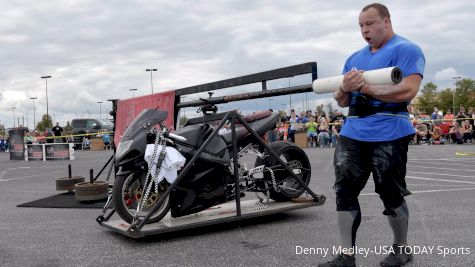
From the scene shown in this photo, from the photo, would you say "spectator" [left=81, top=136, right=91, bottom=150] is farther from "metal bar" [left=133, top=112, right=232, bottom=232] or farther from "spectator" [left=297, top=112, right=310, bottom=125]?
"metal bar" [left=133, top=112, right=232, bottom=232]

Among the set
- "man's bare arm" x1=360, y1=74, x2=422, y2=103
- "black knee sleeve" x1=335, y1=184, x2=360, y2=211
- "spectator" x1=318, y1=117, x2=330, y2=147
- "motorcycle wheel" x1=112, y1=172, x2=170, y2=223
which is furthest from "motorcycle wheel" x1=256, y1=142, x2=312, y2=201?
"spectator" x1=318, y1=117, x2=330, y2=147

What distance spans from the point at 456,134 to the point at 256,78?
17.8 m

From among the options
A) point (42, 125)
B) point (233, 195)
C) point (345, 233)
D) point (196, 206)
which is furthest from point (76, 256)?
point (42, 125)

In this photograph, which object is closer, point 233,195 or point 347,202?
point 347,202

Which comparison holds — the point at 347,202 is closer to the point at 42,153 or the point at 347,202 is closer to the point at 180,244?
the point at 180,244

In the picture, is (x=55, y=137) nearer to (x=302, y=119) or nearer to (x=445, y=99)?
(x=302, y=119)

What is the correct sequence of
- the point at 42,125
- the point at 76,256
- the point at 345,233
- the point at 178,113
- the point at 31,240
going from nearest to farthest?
the point at 345,233
the point at 76,256
the point at 31,240
the point at 178,113
the point at 42,125

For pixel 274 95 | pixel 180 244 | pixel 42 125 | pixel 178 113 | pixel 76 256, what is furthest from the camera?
pixel 42 125

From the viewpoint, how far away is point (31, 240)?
5.05 meters

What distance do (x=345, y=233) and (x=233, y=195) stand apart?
6.81ft

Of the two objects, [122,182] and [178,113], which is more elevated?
[178,113]

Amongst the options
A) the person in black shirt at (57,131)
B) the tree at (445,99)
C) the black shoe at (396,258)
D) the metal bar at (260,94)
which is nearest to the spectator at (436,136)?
the metal bar at (260,94)

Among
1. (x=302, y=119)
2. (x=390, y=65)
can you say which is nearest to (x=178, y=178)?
(x=390, y=65)

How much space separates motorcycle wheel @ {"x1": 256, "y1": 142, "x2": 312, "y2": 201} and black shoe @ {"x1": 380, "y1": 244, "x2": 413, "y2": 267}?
2.21m
